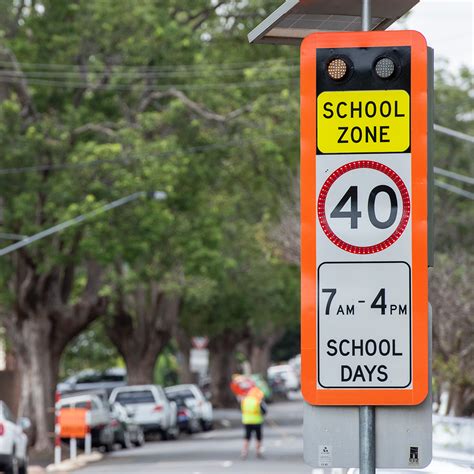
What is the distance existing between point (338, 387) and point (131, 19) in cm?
2958

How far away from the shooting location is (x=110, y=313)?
5169cm

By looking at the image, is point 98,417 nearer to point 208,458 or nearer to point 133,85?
point 208,458

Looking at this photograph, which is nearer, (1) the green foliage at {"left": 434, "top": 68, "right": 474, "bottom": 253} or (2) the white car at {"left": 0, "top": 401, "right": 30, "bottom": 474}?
(2) the white car at {"left": 0, "top": 401, "right": 30, "bottom": 474}

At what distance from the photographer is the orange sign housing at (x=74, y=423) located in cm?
3309

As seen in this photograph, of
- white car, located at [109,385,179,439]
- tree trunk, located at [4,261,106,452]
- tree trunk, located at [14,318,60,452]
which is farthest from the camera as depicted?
white car, located at [109,385,179,439]

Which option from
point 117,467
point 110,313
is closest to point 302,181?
point 117,467

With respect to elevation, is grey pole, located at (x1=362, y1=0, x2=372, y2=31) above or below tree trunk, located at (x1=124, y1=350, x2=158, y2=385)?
above

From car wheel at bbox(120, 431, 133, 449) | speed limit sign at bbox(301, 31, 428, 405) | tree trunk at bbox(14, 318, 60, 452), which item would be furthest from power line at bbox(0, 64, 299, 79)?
speed limit sign at bbox(301, 31, 428, 405)

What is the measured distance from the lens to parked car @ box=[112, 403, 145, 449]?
38.4 m

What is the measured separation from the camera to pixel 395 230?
6.54 meters

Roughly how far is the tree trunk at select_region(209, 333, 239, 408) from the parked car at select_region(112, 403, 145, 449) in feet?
103

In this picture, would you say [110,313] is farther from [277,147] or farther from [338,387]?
[338,387]

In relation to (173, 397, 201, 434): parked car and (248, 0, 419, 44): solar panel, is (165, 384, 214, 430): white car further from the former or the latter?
(248, 0, 419, 44): solar panel

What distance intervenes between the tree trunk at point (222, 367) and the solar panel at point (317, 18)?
2574 inches
